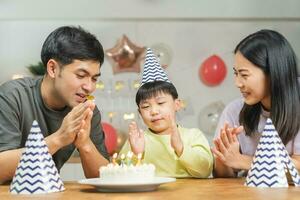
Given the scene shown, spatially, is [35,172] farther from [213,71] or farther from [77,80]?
[213,71]

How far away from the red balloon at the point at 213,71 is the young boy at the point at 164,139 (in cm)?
229

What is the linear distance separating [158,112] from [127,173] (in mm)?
613

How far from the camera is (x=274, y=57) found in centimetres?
226

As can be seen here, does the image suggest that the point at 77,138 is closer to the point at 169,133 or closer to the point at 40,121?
the point at 40,121

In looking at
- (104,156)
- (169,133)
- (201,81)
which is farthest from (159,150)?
(201,81)

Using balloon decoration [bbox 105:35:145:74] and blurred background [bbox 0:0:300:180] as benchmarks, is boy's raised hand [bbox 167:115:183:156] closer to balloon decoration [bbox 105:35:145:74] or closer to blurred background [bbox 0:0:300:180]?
blurred background [bbox 0:0:300:180]

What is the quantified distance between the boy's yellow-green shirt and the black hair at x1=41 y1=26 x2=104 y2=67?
0.39 meters

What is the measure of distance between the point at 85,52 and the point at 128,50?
2.54m

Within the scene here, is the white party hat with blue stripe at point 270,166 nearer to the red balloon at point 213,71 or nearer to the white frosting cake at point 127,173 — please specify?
the white frosting cake at point 127,173

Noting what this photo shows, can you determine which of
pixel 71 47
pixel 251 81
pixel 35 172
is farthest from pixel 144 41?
pixel 35 172

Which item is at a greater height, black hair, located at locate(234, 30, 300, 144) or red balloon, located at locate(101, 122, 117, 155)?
black hair, located at locate(234, 30, 300, 144)

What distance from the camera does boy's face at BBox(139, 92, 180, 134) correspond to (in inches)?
94.4

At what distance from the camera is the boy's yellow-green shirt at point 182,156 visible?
2271 millimetres

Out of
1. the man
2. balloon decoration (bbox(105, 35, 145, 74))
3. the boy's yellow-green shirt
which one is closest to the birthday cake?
the man
